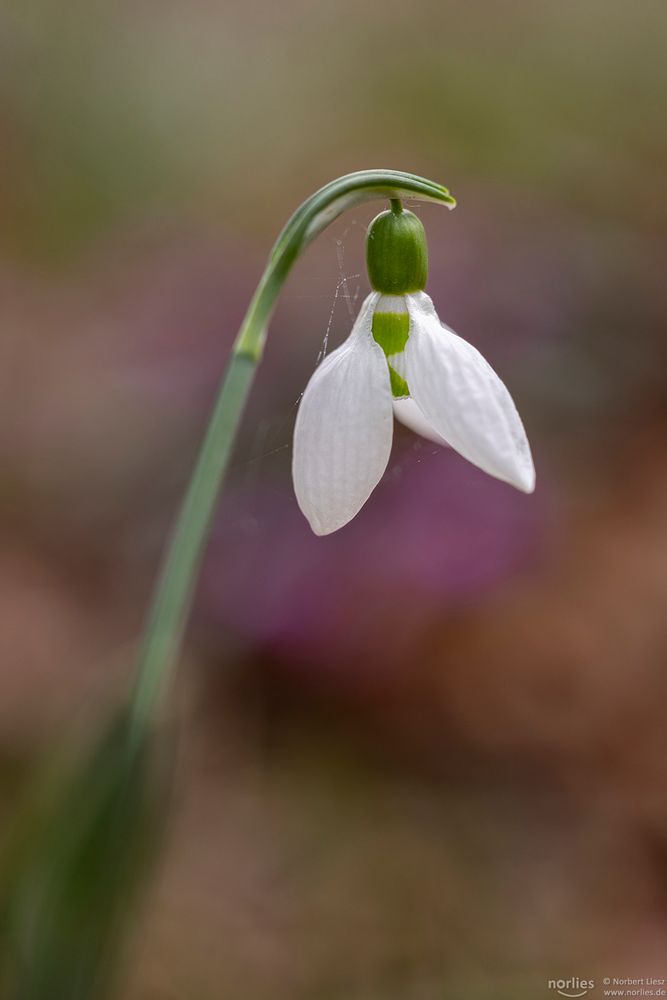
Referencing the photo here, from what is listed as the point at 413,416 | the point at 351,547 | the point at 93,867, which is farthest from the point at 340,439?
the point at 351,547

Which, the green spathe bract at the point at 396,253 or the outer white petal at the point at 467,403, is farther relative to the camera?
the green spathe bract at the point at 396,253

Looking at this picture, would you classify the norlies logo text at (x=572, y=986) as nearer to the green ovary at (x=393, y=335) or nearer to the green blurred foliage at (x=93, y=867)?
the green blurred foliage at (x=93, y=867)

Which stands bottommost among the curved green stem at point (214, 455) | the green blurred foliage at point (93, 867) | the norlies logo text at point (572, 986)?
the norlies logo text at point (572, 986)

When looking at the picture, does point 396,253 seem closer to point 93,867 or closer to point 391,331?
point 391,331

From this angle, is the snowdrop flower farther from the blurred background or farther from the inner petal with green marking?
the blurred background

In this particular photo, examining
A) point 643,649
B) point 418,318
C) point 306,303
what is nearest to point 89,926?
point 418,318

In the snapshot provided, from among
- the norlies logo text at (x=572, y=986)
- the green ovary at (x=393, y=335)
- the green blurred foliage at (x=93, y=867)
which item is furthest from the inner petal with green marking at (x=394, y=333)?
the norlies logo text at (x=572, y=986)
